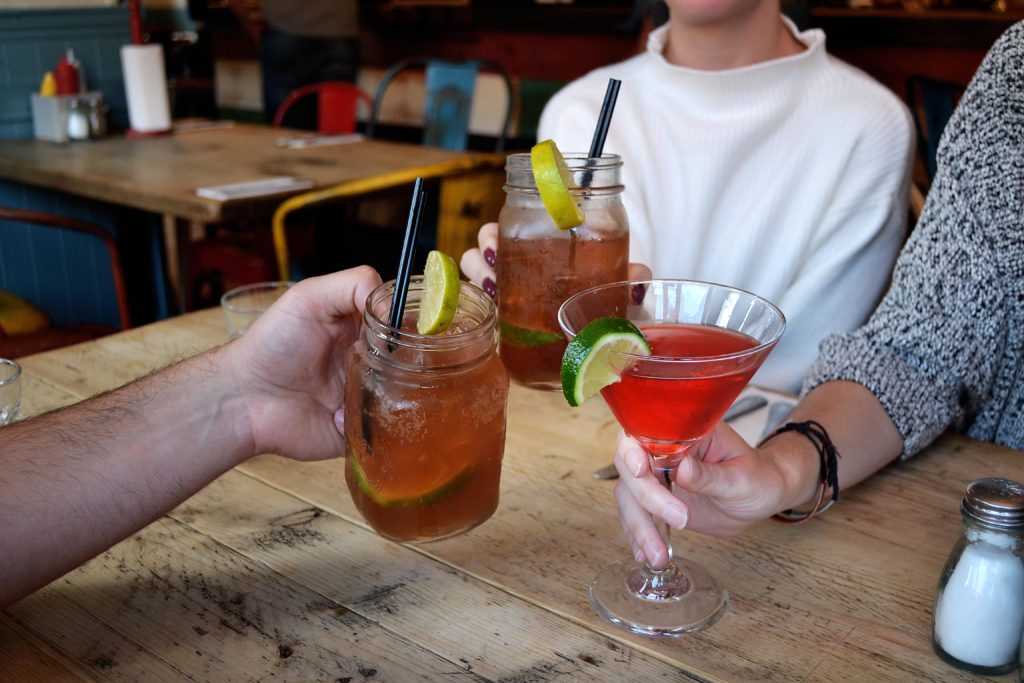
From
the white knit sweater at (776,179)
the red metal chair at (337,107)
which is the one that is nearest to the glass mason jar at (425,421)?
the white knit sweater at (776,179)

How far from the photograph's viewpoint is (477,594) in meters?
0.89

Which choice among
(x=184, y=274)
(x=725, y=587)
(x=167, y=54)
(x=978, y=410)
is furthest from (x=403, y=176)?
(x=167, y=54)

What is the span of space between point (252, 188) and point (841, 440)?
201cm

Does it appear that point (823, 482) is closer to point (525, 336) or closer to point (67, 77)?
point (525, 336)

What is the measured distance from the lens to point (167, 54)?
21.1 ft

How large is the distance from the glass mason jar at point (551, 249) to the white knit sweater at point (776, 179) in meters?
0.72

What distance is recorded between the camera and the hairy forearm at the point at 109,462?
0.84 m

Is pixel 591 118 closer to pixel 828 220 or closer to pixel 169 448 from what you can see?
pixel 828 220

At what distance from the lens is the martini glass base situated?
84 cm

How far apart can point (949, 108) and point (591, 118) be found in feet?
5.05

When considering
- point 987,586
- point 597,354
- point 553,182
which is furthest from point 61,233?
point 987,586

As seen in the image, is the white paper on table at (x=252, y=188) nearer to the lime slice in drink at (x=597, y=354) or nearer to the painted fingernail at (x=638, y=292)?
the painted fingernail at (x=638, y=292)

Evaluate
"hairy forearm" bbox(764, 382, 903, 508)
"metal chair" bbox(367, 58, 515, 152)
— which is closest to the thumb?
"hairy forearm" bbox(764, 382, 903, 508)

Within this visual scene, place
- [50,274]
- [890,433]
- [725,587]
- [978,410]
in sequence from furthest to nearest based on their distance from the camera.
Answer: [50,274] < [978,410] < [890,433] < [725,587]
